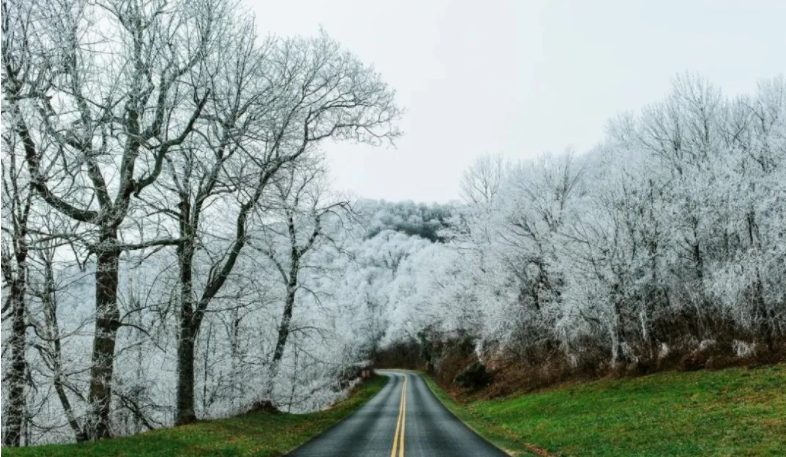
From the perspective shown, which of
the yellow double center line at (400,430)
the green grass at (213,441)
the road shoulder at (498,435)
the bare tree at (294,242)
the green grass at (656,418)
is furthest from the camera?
the bare tree at (294,242)

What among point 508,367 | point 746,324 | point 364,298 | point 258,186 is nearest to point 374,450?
point 258,186

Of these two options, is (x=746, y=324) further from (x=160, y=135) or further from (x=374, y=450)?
(x=160, y=135)

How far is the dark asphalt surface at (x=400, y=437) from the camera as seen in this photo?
15.1m

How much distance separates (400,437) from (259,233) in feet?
28.8

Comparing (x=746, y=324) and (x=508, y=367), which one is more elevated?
(x=746, y=324)

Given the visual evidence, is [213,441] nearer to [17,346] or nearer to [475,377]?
[17,346]

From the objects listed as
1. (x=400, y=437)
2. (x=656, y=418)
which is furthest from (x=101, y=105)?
(x=656, y=418)

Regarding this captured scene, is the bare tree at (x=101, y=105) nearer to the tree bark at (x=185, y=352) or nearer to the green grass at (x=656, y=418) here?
the tree bark at (x=185, y=352)

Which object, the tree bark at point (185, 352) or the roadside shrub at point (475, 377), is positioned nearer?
the tree bark at point (185, 352)

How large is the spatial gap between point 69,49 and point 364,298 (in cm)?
9565

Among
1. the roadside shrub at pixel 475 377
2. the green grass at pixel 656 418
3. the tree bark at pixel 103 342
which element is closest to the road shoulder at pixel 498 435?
the green grass at pixel 656 418

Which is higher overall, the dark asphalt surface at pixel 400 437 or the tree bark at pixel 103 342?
the tree bark at pixel 103 342

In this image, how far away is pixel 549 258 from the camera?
31938 mm

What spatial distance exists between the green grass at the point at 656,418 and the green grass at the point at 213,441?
7.10 meters
